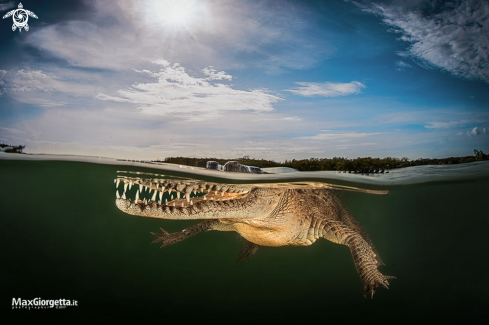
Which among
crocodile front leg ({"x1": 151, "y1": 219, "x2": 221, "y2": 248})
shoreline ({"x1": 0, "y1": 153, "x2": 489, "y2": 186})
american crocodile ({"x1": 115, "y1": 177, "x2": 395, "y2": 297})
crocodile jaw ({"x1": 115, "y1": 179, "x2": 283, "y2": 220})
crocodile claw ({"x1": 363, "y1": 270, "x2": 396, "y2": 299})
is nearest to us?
crocodile jaw ({"x1": 115, "y1": 179, "x2": 283, "y2": 220})

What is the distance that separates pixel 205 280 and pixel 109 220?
950cm

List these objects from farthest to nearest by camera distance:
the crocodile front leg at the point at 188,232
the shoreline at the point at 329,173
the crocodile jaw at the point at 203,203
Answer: the shoreline at the point at 329,173 → the crocodile front leg at the point at 188,232 → the crocodile jaw at the point at 203,203

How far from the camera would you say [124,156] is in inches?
350

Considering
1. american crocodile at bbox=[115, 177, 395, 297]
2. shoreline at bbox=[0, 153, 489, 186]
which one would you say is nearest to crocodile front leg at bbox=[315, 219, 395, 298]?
american crocodile at bbox=[115, 177, 395, 297]

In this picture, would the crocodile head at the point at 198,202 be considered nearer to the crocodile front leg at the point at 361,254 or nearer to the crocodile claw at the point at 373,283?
the crocodile front leg at the point at 361,254

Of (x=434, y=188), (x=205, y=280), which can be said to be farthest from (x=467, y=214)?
(x=205, y=280)

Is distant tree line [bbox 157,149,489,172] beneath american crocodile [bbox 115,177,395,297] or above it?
above

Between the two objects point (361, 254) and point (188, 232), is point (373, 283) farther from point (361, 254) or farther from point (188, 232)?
point (188, 232)

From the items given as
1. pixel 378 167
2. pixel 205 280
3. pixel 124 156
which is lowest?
pixel 205 280

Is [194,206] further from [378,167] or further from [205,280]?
[205,280]

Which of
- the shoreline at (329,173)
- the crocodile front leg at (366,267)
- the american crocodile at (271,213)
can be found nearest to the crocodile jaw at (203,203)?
the american crocodile at (271,213)

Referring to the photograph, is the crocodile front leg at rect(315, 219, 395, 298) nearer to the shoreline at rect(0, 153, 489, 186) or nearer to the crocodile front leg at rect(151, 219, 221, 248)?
the shoreline at rect(0, 153, 489, 186)

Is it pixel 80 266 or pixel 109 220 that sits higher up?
pixel 109 220

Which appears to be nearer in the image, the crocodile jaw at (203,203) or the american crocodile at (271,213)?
the crocodile jaw at (203,203)
